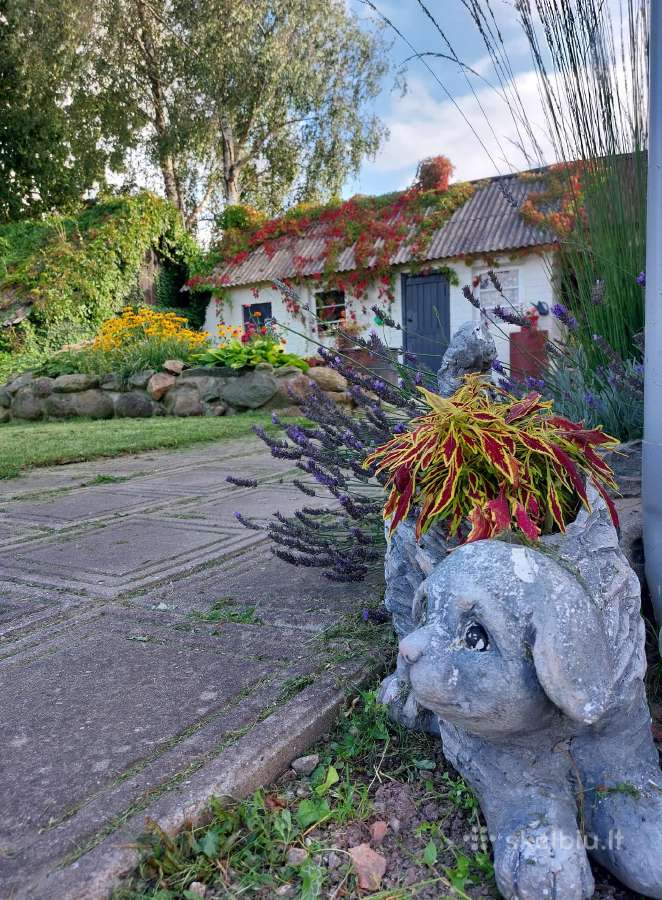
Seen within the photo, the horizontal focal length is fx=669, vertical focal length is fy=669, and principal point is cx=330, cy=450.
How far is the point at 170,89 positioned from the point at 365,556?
20.4 m

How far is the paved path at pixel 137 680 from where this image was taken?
116 cm

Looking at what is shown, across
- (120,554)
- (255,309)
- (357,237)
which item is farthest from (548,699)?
(255,309)

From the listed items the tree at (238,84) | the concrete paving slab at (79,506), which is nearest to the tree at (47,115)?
the tree at (238,84)

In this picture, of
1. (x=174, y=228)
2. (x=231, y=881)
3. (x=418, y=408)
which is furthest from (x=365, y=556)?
(x=174, y=228)

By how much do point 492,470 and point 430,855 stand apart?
643 millimetres

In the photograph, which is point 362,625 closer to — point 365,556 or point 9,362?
point 365,556

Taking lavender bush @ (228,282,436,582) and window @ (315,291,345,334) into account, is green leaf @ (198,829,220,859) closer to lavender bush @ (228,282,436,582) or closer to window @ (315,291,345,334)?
lavender bush @ (228,282,436,582)

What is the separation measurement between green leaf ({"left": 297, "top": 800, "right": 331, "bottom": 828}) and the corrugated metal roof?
1121 centimetres

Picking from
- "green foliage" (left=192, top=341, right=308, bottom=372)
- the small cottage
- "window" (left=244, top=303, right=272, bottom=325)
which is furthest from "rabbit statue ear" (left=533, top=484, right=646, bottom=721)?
"window" (left=244, top=303, right=272, bottom=325)

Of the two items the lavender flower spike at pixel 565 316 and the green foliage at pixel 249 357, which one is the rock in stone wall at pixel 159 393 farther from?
the lavender flower spike at pixel 565 316

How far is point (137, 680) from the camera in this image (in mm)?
1674

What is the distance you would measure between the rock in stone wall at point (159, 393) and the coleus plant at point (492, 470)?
8309mm

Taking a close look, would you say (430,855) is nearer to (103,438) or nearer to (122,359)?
(103,438)

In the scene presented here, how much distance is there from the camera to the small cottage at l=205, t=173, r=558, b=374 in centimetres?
1308
